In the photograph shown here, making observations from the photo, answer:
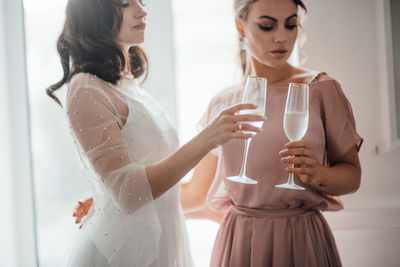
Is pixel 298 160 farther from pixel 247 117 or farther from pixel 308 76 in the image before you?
pixel 308 76

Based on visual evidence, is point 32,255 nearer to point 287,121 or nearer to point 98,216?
point 98,216

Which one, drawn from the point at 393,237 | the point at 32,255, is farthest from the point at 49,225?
the point at 393,237

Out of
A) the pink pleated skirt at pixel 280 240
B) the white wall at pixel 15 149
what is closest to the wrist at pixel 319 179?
the pink pleated skirt at pixel 280 240

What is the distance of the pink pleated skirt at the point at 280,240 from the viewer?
4.19ft

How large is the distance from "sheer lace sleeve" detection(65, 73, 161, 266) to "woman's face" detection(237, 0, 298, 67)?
0.53 meters

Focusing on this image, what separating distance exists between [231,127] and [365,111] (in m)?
0.96

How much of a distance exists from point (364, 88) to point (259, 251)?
3.08 feet

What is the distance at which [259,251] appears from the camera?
4.25 feet

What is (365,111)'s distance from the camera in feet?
5.73

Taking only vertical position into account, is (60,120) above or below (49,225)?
above

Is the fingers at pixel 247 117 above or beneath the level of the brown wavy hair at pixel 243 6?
beneath

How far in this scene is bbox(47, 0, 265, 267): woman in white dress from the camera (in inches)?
43.4

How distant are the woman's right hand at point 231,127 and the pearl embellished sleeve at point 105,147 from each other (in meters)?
0.24

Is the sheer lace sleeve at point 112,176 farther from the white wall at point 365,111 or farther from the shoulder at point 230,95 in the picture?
the white wall at point 365,111
